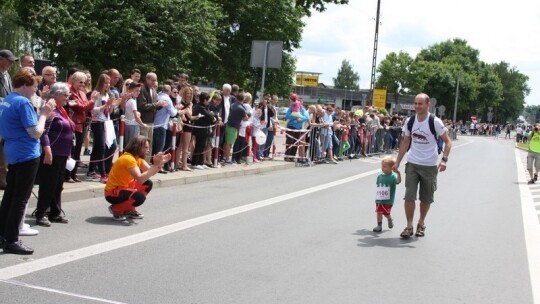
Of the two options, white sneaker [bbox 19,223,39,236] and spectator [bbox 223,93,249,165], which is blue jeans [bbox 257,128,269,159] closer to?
spectator [bbox 223,93,249,165]

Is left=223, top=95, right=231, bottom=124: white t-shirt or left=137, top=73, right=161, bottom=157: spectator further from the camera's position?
left=223, top=95, right=231, bottom=124: white t-shirt

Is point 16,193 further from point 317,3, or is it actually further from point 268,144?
point 317,3

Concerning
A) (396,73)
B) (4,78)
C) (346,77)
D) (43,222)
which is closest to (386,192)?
(43,222)

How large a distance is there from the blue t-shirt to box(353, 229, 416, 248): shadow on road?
13.4 feet

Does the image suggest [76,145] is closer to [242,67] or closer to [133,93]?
[133,93]

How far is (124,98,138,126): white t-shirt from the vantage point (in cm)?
1141

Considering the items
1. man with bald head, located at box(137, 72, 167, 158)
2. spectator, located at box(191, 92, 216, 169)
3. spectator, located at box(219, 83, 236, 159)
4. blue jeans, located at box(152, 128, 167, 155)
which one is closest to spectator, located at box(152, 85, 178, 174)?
blue jeans, located at box(152, 128, 167, 155)

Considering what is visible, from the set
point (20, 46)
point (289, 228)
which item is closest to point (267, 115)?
point (289, 228)

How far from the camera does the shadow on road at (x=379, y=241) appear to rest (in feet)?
25.9

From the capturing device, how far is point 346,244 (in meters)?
7.76

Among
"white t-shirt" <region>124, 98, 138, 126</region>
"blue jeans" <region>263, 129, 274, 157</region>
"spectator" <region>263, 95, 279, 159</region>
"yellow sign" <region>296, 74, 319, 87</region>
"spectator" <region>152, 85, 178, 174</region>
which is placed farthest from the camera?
"yellow sign" <region>296, 74, 319, 87</region>

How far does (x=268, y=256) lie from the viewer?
22.2 ft

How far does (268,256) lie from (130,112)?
5.70 meters

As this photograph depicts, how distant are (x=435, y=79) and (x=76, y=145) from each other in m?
91.9
